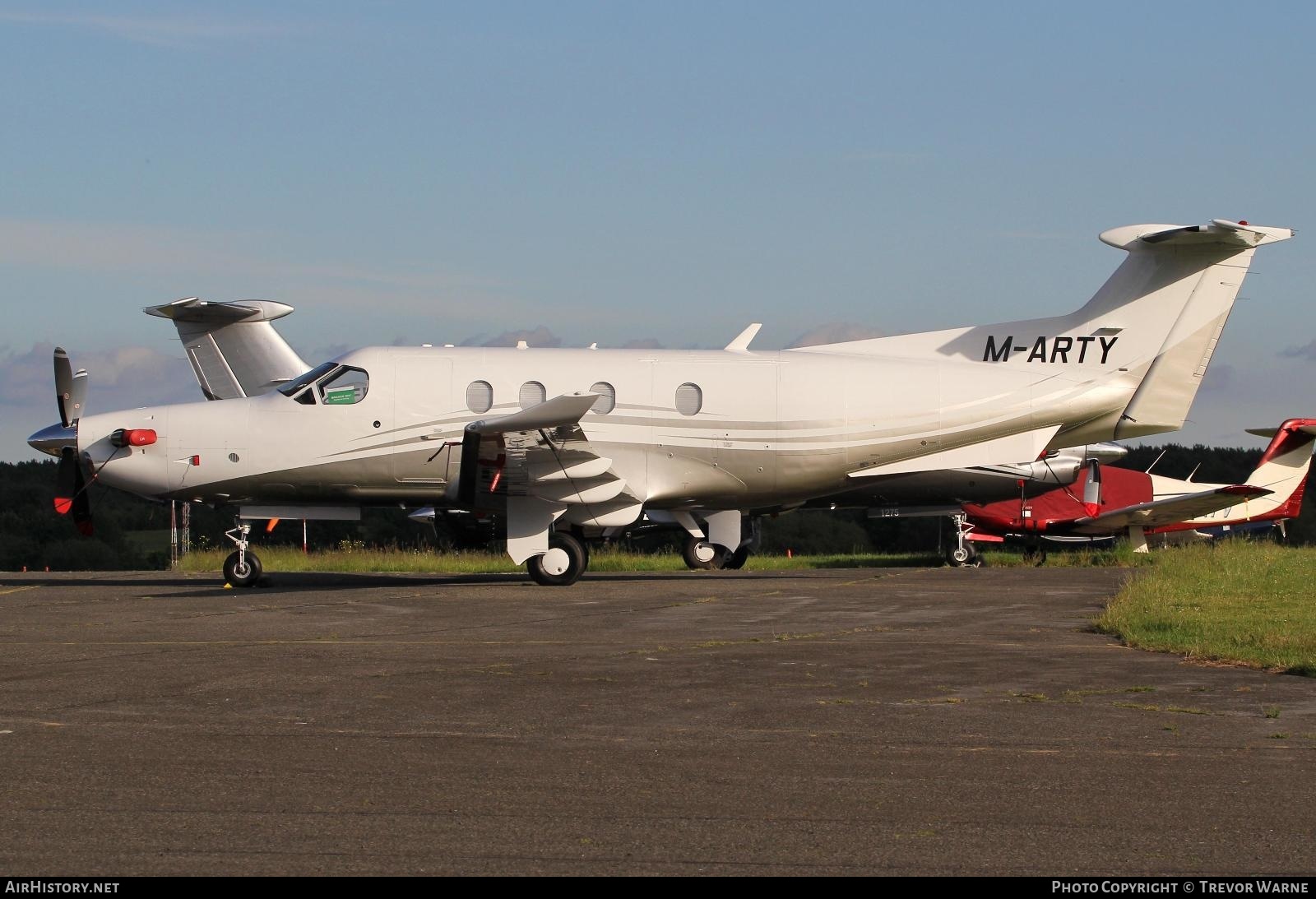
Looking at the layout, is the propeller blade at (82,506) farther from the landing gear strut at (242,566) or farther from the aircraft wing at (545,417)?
the aircraft wing at (545,417)

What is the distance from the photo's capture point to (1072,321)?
21.3 m

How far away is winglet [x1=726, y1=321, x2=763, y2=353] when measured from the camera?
21.8 meters

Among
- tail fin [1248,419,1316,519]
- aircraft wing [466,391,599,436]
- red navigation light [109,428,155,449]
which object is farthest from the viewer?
tail fin [1248,419,1316,519]

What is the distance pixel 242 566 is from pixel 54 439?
3364 millimetres

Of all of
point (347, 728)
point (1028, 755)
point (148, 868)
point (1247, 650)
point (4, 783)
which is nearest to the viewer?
point (148, 868)

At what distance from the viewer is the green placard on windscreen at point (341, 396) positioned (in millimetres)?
20656

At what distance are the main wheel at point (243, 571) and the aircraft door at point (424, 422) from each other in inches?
99.3

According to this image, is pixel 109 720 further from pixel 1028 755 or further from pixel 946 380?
pixel 946 380

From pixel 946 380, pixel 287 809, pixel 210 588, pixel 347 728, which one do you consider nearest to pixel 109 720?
pixel 347 728

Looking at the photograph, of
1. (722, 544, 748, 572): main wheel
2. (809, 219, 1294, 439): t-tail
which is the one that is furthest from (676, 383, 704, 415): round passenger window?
(722, 544, 748, 572): main wheel

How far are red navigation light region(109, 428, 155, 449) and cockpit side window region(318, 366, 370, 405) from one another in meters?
2.57

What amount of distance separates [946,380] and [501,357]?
6.86 m

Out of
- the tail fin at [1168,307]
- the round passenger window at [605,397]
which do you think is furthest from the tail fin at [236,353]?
the tail fin at [1168,307]

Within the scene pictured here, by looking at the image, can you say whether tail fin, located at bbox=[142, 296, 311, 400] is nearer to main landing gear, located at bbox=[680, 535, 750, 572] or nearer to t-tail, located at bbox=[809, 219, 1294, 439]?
main landing gear, located at bbox=[680, 535, 750, 572]
